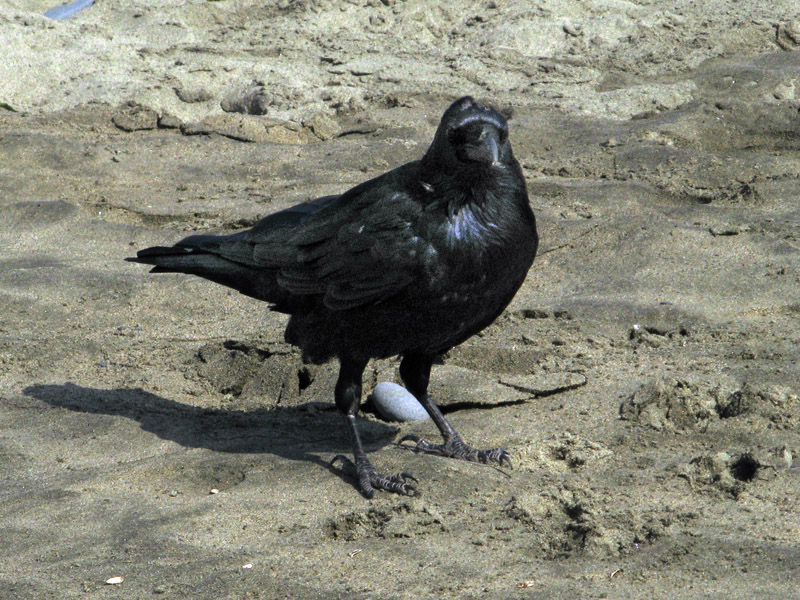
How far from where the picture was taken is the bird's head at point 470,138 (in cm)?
316

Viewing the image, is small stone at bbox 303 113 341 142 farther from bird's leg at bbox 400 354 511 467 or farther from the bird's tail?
bird's leg at bbox 400 354 511 467

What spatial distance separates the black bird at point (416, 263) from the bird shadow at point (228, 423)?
31cm

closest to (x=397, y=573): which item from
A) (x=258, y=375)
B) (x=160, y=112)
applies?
(x=258, y=375)

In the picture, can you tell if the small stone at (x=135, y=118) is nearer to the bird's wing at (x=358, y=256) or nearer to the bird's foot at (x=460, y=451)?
the bird's wing at (x=358, y=256)

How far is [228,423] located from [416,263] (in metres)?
1.39

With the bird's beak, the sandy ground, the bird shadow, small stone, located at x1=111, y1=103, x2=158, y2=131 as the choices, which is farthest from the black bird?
small stone, located at x1=111, y1=103, x2=158, y2=131

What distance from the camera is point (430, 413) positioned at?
3.82m

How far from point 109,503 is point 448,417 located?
1517 mm

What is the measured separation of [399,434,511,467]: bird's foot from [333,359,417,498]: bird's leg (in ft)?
0.99

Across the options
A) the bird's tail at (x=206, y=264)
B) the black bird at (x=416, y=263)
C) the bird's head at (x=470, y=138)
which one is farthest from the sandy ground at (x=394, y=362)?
the bird's head at (x=470, y=138)

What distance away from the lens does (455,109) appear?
319 centimetres

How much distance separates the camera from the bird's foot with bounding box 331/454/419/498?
130 inches

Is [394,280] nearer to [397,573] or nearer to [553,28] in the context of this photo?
[397,573]

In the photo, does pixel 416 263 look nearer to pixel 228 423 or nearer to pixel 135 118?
pixel 228 423
